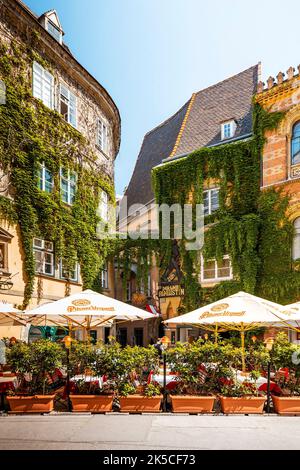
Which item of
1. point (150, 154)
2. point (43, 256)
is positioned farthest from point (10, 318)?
point (150, 154)

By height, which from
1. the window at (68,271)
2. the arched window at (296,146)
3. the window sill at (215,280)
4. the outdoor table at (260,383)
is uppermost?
the arched window at (296,146)

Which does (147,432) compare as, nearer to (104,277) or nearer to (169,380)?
(169,380)

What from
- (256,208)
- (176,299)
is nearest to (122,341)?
(176,299)

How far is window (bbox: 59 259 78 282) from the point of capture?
19.8 meters

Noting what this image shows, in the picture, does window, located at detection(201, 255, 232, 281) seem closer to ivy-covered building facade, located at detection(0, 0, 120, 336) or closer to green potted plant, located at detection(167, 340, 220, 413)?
ivy-covered building facade, located at detection(0, 0, 120, 336)

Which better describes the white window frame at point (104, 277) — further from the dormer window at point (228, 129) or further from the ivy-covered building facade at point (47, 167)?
the dormer window at point (228, 129)

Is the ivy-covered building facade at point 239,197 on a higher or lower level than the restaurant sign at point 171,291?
higher

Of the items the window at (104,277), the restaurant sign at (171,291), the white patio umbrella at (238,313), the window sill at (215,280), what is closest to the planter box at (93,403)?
the white patio umbrella at (238,313)

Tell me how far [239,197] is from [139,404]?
14.2m

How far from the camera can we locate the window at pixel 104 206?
2403cm

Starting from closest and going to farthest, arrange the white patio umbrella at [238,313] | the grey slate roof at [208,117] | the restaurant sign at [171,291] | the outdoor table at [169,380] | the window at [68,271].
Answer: the outdoor table at [169,380] → the white patio umbrella at [238,313] → the window at [68,271] → the restaurant sign at [171,291] → the grey slate roof at [208,117]

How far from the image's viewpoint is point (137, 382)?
9266 millimetres

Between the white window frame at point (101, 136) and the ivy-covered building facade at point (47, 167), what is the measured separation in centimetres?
12

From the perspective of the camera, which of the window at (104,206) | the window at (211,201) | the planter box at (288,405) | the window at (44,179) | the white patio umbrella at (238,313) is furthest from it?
the window at (104,206)
